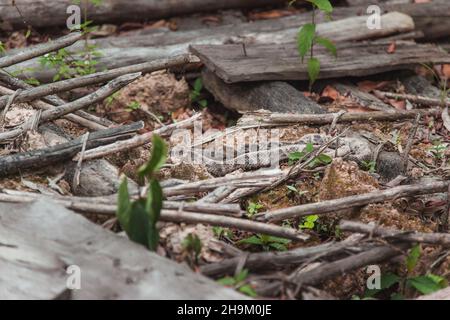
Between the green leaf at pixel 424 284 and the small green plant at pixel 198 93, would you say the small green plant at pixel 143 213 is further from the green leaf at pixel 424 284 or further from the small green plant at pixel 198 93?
the small green plant at pixel 198 93

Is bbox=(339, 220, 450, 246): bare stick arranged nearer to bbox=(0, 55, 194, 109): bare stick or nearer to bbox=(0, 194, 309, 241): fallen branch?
bbox=(0, 194, 309, 241): fallen branch

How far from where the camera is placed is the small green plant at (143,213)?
2979mm

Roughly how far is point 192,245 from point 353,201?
0.96 metres

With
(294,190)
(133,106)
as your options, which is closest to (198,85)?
(133,106)

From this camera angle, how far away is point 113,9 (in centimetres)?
638

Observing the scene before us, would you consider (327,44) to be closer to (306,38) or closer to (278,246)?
(306,38)

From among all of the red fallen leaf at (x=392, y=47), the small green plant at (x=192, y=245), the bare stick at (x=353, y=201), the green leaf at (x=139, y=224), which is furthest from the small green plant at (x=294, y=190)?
the red fallen leaf at (x=392, y=47)

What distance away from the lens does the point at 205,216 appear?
3188mm

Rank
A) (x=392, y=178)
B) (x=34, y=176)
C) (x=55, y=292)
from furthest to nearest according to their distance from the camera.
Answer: (x=392, y=178) → (x=34, y=176) → (x=55, y=292)

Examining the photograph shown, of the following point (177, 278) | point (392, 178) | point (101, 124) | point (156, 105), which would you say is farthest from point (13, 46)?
point (177, 278)

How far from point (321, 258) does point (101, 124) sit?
1.91 m

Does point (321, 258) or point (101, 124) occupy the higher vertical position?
point (101, 124)

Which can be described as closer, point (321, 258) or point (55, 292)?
point (55, 292)

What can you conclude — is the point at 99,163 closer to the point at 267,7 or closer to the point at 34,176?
the point at 34,176
